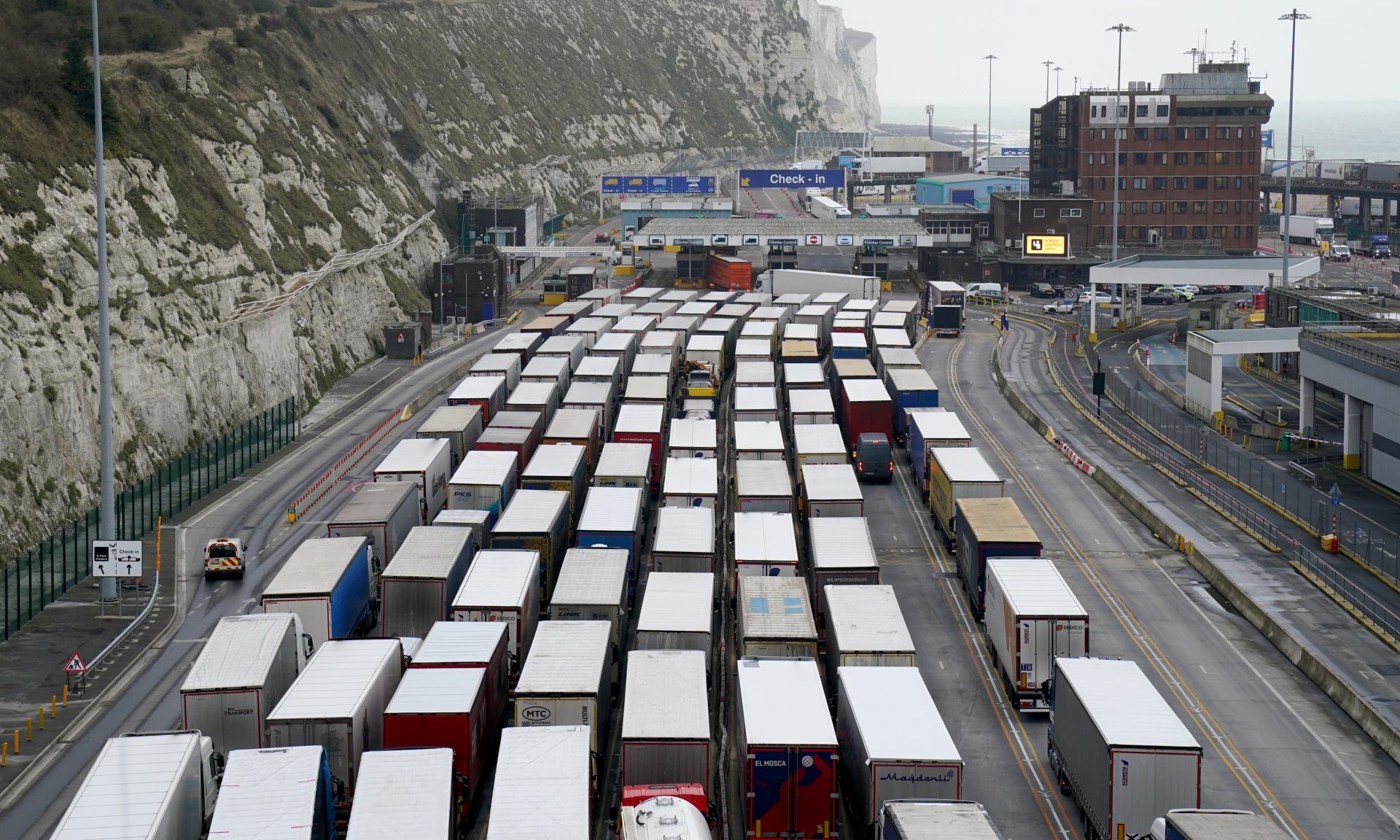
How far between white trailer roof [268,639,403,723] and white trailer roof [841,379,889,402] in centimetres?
3654

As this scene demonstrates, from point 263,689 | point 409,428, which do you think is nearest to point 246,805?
point 263,689

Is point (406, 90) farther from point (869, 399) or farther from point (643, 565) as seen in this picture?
point (643, 565)

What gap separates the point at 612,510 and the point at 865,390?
79.9ft

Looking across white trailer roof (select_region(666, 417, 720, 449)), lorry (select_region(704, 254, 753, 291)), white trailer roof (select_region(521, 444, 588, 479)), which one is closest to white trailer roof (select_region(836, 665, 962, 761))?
white trailer roof (select_region(521, 444, 588, 479))

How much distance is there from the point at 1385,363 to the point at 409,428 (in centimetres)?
4685

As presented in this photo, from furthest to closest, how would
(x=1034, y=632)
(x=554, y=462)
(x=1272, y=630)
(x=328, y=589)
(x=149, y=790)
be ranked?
1. (x=554, y=462)
2. (x=1272, y=630)
3. (x=328, y=589)
4. (x=1034, y=632)
5. (x=149, y=790)

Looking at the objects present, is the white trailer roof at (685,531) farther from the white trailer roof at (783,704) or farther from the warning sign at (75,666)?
the warning sign at (75,666)

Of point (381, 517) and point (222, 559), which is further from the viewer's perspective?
point (222, 559)

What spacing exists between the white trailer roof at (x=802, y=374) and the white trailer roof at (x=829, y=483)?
16.7 m

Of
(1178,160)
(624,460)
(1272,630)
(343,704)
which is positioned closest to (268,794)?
(343,704)

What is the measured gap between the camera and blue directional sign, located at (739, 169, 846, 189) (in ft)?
510

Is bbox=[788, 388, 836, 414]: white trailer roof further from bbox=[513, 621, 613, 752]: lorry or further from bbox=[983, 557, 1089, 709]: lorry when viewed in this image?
bbox=[513, 621, 613, 752]: lorry

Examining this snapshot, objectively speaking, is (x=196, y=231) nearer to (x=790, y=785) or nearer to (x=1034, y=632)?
(x=1034, y=632)

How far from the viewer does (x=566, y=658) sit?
3691 centimetres
